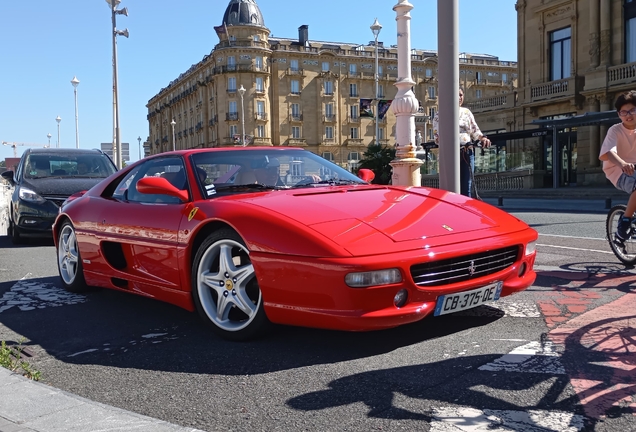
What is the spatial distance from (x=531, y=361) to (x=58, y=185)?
8610 mm

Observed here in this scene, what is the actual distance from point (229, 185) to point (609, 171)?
3458 millimetres

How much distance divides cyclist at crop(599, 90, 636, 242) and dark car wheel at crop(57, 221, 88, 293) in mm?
4603

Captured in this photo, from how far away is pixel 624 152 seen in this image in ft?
17.8

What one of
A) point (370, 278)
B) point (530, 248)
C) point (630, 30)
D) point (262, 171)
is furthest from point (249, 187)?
point (630, 30)

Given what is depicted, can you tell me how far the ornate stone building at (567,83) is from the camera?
2820 cm

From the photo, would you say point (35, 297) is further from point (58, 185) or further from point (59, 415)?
point (58, 185)

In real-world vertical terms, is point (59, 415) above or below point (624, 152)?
below

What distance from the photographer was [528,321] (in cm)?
388

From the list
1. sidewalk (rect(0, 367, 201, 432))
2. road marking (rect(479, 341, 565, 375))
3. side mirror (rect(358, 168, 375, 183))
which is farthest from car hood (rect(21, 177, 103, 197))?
road marking (rect(479, 341, 565, 375))

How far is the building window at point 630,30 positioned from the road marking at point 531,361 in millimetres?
28959

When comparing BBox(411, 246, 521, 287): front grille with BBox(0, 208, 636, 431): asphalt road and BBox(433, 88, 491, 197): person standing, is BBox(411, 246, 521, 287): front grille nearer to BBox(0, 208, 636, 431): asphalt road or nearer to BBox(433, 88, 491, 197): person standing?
BBox(0, 208, 636, 431): asphalt road

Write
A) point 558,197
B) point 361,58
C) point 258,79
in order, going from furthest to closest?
point 361,58
point 258,79
point 558,197

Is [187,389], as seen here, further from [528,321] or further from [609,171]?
[609,171]

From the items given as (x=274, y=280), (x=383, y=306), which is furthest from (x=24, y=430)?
(x=383, y=306)
